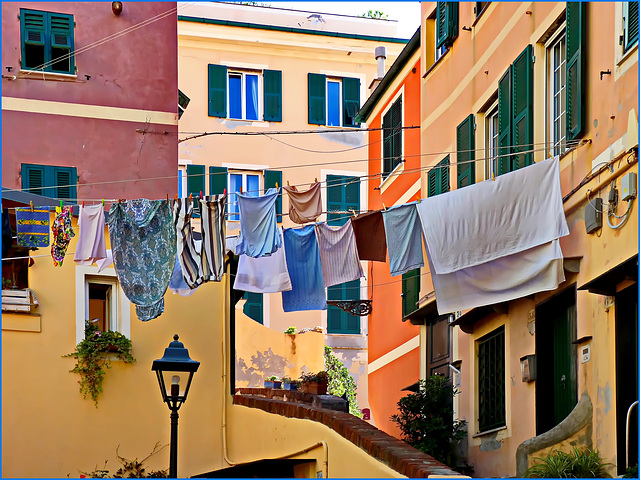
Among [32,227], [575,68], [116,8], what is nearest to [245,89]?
[116,8]

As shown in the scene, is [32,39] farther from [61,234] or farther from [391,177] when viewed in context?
[391,177]

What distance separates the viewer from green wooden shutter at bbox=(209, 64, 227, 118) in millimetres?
28109

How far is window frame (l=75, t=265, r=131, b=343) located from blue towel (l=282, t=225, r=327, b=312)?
2.53 m

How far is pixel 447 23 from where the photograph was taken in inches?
667

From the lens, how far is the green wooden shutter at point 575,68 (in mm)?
11734

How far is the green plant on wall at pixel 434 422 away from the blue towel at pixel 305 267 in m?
2.32

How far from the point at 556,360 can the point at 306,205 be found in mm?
3708

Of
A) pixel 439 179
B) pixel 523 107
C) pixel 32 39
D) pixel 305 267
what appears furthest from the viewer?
pixel 32 39

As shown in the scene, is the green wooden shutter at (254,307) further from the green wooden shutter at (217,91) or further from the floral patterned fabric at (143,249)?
the floral patterned fabric at (143,249)

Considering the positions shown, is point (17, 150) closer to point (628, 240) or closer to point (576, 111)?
point (576, 111)

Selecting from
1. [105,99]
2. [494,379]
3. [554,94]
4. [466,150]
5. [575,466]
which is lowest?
[575,466]

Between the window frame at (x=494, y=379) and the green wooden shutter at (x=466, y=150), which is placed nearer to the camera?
the window frame at (x=494, y=379)

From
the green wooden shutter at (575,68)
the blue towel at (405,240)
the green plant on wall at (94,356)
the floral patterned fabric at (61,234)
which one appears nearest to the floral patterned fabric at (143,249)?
the floral patterned fabric at (61,234)

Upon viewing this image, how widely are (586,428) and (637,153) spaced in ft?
9.66
